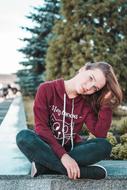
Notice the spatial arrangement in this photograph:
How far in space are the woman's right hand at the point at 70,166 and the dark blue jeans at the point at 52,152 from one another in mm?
55

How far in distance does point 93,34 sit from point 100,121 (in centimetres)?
930

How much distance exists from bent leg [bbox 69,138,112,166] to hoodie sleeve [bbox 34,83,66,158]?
5.2 inches

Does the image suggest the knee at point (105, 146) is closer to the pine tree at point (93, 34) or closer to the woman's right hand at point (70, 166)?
the woman's right hand at point (70, 166)

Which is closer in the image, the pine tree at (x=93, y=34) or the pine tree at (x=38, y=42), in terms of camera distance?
the pine tree at (x=93, y=34)

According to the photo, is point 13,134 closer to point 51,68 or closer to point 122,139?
point 122,139

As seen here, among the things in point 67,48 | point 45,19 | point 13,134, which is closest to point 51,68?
point 67,48

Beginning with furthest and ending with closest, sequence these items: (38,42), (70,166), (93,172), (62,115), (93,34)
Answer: (38,42), (93,34), (62,115), (93,172), (70,166)

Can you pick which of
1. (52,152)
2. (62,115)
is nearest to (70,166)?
(52,152)

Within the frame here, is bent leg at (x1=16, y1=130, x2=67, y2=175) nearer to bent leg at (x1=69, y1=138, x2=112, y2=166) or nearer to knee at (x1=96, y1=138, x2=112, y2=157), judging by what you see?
bent leg at (x1=69, y1=138, x2=112, y2=166)

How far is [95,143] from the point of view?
11.7ft

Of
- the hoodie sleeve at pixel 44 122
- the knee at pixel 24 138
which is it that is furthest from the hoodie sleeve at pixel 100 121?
the knee at pixel 24 138

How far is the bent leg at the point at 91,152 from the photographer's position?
353cm

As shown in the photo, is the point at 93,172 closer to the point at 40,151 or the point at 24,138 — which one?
the point at 40,151

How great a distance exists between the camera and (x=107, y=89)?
11.8ft
